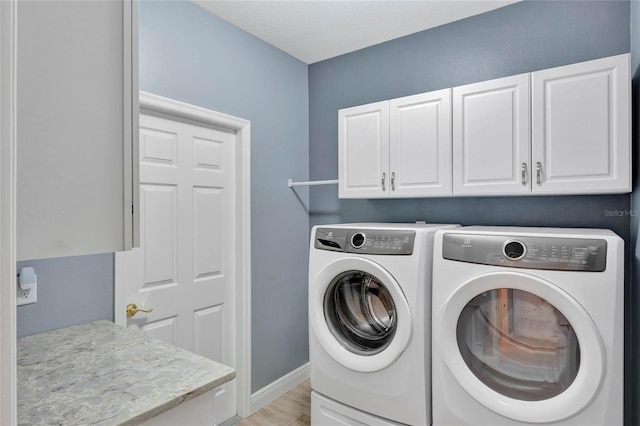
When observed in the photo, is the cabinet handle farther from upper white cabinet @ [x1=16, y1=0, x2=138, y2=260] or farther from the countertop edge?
upper white cabinet @ [x1=16, y1=0, x2=138, y2=260]

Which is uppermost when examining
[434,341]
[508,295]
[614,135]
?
[614,135]

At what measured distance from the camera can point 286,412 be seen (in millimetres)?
2480

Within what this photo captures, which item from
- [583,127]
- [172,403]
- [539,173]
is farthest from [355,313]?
[583,127]

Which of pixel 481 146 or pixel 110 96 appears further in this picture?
pixel 481 146

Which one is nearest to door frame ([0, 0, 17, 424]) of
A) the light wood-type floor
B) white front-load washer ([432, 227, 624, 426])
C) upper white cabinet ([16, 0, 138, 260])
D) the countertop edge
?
upper white cabinet ([16, 0, 138, 260])

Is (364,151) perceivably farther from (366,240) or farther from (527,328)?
(527,328)

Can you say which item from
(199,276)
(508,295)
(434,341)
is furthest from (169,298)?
(508,295)

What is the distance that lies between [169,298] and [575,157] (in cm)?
219

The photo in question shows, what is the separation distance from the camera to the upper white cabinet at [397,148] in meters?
2.04

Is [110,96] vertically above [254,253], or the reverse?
[110,96]

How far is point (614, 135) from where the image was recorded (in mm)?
1560

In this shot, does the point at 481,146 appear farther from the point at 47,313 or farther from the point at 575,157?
the point at 47,313

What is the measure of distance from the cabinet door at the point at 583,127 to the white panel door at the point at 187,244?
1.79 metres

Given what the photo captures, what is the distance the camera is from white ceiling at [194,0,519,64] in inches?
84.1
